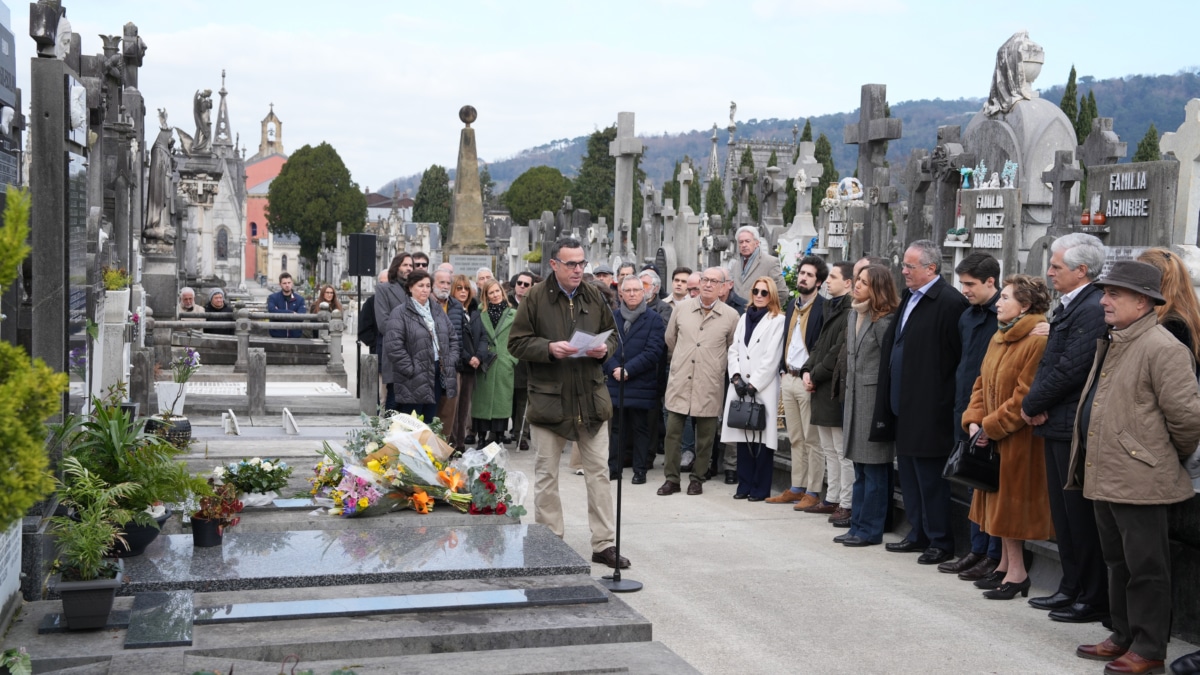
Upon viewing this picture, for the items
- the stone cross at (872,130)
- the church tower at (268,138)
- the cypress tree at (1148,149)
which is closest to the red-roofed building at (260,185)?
the church tower at (268,138)

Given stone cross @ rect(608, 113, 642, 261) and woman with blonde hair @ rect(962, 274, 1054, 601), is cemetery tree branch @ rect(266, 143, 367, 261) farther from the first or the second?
woman with blonde hair @ rect(962, 274, 1054, 601)

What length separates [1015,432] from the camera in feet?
22.8

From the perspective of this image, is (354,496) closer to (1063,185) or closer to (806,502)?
(806,502)

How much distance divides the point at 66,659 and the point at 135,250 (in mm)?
16955

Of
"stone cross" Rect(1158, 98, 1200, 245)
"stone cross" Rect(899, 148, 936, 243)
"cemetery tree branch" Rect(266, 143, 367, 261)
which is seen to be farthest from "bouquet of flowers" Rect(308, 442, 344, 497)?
"cemetery tree branch" Rect(266, 143, 367, 261)

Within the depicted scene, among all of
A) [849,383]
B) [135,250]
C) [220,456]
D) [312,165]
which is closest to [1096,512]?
[849,383]

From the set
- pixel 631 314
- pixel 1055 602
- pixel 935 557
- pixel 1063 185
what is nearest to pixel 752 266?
pixel 631 314

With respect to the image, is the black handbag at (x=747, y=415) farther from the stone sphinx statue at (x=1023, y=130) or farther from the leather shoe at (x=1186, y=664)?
the stone sphinx statue at (x=1023, y=130)

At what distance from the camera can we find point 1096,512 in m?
5.88

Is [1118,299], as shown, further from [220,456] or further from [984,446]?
[220,456]

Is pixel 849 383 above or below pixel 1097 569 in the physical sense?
above

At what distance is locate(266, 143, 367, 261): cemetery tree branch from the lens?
86000 mm

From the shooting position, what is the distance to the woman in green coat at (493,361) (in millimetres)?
12242

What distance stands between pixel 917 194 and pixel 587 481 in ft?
31.9
